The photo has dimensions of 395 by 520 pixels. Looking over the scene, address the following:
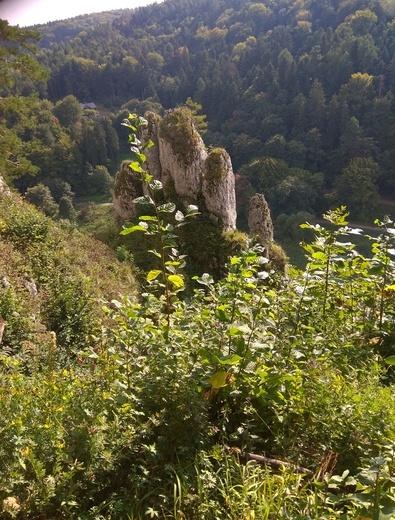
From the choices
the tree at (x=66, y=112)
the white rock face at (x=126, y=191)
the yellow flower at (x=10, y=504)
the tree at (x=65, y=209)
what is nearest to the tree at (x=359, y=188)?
the tree at (x=65, y=209)

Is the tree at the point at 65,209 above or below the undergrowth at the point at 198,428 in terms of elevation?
below

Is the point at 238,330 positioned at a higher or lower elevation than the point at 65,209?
higher

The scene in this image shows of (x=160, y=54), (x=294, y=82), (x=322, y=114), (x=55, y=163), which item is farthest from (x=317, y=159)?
(x=160, y=54)

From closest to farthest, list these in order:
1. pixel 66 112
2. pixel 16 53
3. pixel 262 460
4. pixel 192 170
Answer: pixel 262 460 < pixel 192 170 < pixel 16 53 < pixel 66 112

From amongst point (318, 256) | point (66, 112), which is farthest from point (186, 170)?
point (66, 112)

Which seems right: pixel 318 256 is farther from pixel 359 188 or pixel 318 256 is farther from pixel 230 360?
pixel 359 188

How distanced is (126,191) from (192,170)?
3.30m

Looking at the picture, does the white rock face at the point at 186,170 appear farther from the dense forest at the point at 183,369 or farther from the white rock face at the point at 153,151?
the white rock face at the point at 153,151

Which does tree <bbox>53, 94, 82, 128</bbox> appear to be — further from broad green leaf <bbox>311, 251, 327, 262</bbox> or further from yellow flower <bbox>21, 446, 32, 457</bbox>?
yellow flower <bbox>21, 446, 32, 457</bbox>

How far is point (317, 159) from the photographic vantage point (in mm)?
58312

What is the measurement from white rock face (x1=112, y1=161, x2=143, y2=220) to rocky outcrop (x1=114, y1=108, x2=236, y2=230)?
136 cm

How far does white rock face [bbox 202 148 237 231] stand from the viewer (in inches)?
611

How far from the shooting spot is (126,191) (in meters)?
17.2

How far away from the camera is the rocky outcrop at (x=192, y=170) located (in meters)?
15.6
